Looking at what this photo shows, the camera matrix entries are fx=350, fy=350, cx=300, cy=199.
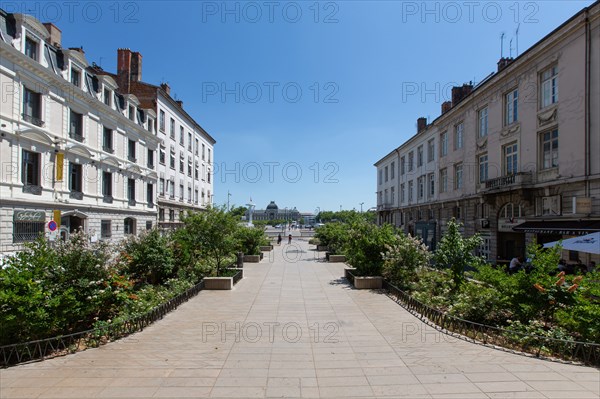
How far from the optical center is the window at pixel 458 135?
104 feet

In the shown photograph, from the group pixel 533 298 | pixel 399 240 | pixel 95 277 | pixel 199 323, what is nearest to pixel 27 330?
pixel 95 277

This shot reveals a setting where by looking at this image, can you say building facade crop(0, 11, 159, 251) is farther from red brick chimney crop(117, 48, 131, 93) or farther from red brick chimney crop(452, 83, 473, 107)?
red brick chimney crop(452, 83, 473, 107)

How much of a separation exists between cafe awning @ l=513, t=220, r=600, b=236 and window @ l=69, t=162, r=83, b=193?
2839 centimetres

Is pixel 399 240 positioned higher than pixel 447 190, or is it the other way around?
pixel 447 190

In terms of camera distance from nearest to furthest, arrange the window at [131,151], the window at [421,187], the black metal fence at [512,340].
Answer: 1. the black metal fence at [512,340]
2. the window at [131,151]
3. the window at [421,187]

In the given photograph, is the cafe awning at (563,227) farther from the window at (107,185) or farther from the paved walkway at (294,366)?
the window at (107,185)

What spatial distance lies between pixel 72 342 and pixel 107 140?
25384 millimetres

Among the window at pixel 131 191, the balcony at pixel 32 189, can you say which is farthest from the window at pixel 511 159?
the window at pixel 131 191

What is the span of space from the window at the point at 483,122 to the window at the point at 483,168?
5.88 feet

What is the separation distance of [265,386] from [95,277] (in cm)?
488

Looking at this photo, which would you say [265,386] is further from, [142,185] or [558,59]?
[142,185]

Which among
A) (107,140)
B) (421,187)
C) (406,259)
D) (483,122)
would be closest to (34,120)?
(107,140)

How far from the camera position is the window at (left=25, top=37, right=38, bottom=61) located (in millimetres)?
19250

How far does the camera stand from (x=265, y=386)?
5.07 meters
